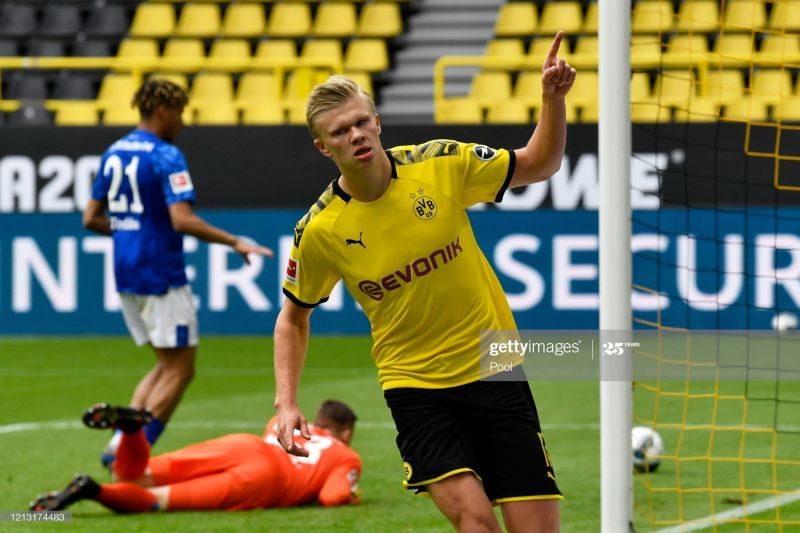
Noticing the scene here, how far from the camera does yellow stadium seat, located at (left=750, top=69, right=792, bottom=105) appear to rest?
54.6 ft

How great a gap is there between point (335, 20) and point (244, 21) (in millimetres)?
1319

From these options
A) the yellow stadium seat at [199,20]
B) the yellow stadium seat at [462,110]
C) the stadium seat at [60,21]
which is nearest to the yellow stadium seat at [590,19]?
the yellow stadium seat at [462,110]

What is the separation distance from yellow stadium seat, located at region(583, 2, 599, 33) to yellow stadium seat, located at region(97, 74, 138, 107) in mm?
5969

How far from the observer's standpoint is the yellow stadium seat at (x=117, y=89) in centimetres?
1846

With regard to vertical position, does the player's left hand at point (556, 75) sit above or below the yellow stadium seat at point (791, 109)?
above

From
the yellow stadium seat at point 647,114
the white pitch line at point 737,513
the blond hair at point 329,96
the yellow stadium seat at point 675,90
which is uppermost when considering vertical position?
the blond hair at point 329,96

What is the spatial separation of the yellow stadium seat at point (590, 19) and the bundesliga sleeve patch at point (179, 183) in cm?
1140

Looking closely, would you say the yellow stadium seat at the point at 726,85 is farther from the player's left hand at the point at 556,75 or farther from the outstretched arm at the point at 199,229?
the player's left hand at the point at 556,75

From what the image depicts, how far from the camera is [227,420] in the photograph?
34.3 ft

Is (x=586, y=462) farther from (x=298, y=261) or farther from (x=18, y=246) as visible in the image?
(x=18, y=246)

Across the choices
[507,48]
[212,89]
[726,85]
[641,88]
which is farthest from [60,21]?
[726,85]

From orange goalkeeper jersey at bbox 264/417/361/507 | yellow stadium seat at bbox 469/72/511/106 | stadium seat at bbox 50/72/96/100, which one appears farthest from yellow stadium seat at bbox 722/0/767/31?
orange goalkeeper jersey at bbox 264/417/361/507

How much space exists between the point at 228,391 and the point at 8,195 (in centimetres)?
497

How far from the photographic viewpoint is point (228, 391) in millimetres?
12055
